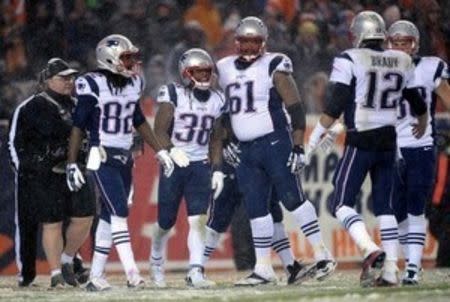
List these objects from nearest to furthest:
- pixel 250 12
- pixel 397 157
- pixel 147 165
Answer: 1. pixel 397 157
2. pixel 147 165
3. pixel 250 12

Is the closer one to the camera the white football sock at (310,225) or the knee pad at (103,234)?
the knee pad at (103,234)

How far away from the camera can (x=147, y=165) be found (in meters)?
19.4

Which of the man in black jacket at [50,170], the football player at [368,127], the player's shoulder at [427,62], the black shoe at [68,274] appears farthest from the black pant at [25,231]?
the player's shoulder at [427,62]

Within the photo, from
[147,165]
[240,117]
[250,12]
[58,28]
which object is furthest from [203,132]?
[250,12]

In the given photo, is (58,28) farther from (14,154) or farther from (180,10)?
(14,154)

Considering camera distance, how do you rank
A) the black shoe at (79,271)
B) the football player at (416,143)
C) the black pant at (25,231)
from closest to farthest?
the football player at (416,143)
the black pant at (25,231)
the black shoe at (79,271)

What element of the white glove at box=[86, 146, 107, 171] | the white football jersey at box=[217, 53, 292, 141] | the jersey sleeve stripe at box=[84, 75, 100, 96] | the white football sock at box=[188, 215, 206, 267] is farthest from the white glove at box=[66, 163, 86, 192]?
the white football jersey at box=[217, 53, 292, 141]

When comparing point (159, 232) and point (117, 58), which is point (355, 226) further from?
point (117, 58)

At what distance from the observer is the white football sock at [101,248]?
51.5 feet

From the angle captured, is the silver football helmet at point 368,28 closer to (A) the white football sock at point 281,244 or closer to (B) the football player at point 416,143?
(B) the football player at point 416,143

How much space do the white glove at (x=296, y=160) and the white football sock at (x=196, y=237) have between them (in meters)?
0.84

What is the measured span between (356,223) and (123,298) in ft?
6.24

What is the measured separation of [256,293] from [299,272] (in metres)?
1.16

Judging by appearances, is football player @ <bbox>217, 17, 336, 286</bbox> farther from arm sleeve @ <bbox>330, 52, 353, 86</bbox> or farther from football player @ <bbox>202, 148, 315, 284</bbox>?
arm sleeve @ <bbox>330, 52, 353, 86</bbox>
